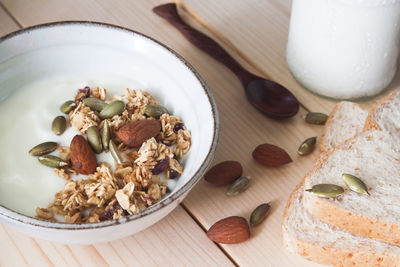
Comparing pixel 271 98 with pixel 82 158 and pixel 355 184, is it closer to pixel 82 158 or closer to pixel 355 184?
pixel 355 184

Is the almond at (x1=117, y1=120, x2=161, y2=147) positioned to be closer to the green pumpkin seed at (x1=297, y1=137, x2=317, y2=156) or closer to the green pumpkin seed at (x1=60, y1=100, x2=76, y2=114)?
the green pumpkin seed at (x1=60, y1=100, x2=76, y2=114)

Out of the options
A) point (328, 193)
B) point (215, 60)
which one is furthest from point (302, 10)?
point (328, 193)

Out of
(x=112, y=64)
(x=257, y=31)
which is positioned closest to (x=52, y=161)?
(x=112, y=64)

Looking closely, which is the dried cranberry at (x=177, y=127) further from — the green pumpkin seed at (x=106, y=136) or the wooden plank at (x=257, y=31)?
the wooden plank at (x=257, y=31)

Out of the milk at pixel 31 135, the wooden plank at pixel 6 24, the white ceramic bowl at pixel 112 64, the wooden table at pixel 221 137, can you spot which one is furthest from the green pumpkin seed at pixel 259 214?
the wooden plank at pixel 6 24

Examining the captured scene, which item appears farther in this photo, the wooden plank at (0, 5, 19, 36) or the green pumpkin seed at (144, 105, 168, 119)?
the wooden plank at (0, 5, 19, 36)

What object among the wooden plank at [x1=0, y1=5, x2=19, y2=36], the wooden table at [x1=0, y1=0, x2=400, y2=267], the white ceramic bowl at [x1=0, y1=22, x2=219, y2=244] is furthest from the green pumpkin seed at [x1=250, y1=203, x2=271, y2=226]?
the wooden plank at [x1=0, y1=5, x2=19, y2=36]
